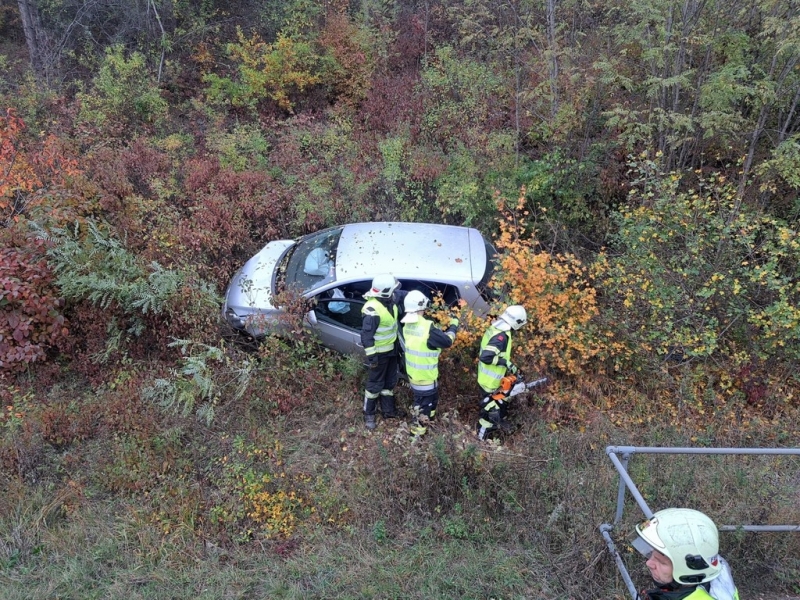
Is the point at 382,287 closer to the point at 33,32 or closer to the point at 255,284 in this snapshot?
the point at 255,284

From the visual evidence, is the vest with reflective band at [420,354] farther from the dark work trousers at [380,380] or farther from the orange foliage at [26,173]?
the orange foliage at [26,173]

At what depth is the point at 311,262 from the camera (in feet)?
22.5

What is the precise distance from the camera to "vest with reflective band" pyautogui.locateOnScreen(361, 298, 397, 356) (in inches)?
222

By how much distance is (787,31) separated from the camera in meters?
6.52

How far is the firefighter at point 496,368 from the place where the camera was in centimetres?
531

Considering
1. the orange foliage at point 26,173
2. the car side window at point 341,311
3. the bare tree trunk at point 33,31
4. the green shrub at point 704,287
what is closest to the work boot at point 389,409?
the car side window at point 341,311

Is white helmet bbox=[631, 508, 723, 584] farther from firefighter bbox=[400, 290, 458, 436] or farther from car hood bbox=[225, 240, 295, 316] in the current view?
car hood bbox=[225, 240, 295, 316]

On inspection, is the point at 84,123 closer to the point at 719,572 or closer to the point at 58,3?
the point at 58,3

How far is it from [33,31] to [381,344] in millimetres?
11615

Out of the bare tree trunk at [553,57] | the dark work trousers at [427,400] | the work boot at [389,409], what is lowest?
the work boot at [389,409]

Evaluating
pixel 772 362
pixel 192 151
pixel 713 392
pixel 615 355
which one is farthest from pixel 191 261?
pixel 772 362

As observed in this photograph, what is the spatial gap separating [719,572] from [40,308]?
7029 millimetres

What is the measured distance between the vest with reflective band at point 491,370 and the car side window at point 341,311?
159 cm

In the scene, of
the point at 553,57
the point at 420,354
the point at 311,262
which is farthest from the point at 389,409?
the point at 553,57
